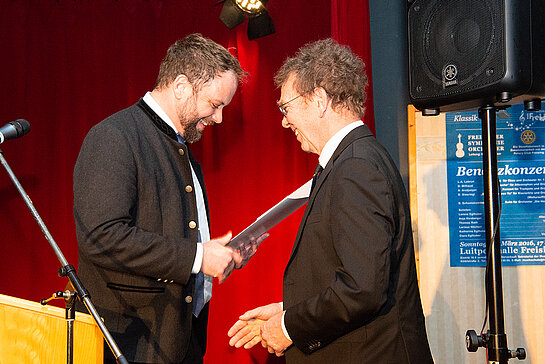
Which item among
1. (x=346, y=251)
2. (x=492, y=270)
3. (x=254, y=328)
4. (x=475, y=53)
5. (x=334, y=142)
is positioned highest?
(x=475, y=53)

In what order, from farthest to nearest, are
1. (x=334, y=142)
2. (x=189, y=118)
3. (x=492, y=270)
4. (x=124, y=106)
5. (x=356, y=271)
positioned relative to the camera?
1. (x=124, y=106)
2. (x=189, y=118)
3. (x=492, y=270)
4. (x=334, y=142)
5. (x=356, y=271)

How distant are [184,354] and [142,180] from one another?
1.93ft

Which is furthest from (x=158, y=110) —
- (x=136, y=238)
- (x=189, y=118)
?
(x=136, y=238)

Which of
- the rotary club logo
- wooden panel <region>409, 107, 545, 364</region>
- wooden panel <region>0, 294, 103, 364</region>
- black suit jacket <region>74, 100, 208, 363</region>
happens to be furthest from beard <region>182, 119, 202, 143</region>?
the rotary club logo

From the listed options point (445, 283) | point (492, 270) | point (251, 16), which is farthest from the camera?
point (251, 16)

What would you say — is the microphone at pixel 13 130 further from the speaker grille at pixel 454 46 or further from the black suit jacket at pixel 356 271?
the speaker grille at pixel 454 46

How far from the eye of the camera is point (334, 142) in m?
1.57

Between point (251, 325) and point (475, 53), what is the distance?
1104mm

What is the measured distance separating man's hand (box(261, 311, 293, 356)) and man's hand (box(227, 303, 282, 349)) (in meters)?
0.14

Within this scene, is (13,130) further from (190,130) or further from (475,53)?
(475,53)

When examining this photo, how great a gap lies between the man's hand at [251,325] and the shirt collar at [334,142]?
1.60 feet

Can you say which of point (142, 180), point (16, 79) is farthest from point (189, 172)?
point (16, 79)

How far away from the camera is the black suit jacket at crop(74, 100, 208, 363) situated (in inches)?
63.4

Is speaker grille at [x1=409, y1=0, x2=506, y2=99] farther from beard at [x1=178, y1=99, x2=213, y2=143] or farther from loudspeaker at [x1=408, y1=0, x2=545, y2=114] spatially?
beard at [x1=178, y1=99, x2=213, y2=143]
